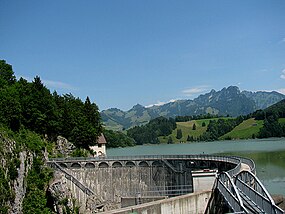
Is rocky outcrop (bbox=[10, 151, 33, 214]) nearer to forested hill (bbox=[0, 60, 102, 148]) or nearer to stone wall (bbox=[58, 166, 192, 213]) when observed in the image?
stone wall (bbox=[58, 166, 192, 213])

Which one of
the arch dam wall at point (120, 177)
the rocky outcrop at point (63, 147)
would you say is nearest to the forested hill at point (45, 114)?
the rocky outcrop at point (63, 147)

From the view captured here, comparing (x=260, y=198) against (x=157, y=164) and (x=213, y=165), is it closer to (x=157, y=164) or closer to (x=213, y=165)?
(x=213, y=165)

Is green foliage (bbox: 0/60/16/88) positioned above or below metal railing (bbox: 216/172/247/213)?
above

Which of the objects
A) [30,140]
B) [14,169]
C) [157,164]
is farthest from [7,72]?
[157,164]

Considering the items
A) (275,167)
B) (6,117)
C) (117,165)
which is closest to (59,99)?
(6,117)

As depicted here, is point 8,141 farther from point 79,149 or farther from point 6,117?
point 79,149

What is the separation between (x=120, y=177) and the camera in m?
59.2

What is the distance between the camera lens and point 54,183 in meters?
52.0

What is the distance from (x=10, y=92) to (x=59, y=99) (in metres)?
17.4

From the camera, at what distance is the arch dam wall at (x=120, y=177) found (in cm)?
5350

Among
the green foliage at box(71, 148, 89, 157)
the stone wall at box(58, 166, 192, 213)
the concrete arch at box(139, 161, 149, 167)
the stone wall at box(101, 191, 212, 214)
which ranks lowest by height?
the stone wall at box(58, 166, 192, 213)

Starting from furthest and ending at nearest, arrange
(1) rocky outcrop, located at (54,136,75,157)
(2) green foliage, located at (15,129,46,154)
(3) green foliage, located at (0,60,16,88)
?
(3) green foliage, located at (0,60,16,88) → (1) rocky outcrop, located at (54,136,75,157) → (2) green foliage, located at (15,129,46,154)

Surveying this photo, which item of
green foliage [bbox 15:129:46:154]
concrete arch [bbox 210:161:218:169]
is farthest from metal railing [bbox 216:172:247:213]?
green foliage [bbox 15:129:46:154]

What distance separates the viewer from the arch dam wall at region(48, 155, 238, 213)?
5350 cm
